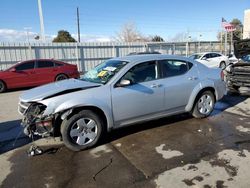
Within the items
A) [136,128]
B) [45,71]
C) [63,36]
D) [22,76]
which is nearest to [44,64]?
[45,71]

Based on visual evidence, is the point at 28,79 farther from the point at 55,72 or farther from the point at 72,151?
the point at 72,151

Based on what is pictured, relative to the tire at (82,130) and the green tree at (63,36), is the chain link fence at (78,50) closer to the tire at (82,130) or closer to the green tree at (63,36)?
the tire at (82,130)

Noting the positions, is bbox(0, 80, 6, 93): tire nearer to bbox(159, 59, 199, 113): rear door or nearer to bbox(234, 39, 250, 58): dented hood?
bbox(159, 59, 199, 113): rear door

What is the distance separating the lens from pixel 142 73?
16.4 ft

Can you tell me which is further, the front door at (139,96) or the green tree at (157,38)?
the green tree at (157,38)

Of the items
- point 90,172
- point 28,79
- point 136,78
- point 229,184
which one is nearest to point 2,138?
point 90,172

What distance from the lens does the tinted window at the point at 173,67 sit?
5275 mm

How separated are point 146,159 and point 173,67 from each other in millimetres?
2348

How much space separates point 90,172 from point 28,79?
364 inches

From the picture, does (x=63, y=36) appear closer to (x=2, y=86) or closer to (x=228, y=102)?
(x=2, y=86)

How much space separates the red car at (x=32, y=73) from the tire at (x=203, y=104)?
327 inches

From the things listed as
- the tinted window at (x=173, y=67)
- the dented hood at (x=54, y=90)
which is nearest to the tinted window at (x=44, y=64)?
the dented hood at (x=54, y=90)

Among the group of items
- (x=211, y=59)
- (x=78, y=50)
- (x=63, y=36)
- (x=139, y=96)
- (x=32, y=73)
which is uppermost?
(x=63, y=36)

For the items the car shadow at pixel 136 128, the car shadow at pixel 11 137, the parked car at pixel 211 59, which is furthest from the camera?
the parked car at pixel 211 59
